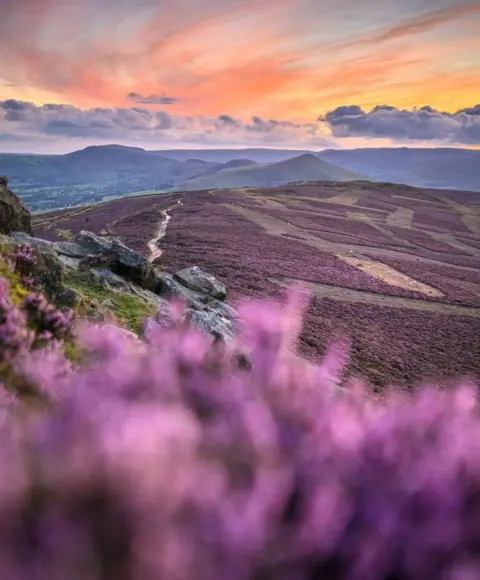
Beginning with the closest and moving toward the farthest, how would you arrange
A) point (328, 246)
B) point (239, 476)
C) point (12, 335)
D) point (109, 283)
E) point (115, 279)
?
point (239, 476)
point (12, 335)
point (109, 283)
point (115, 279)
point (328, 246)

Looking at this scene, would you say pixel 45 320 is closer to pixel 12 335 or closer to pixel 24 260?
pixel 12 335

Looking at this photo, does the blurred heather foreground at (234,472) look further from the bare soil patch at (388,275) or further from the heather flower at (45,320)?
the bare soil patch at (388,275)

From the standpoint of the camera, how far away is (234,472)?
1.33m

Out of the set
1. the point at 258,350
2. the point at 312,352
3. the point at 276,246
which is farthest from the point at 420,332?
the point at 258,350

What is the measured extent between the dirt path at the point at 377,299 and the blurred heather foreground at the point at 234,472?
27496 mm

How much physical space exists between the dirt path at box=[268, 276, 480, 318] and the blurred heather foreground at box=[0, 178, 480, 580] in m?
27.5

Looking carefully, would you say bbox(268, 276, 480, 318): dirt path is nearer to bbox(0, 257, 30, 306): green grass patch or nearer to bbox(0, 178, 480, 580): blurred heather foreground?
bbox(0, 257, 30, 306): green grass patch

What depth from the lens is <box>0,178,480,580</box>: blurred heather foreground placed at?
1.02 meters

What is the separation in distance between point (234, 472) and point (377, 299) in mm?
30286

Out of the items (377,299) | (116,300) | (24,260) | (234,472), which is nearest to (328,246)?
(377,299)

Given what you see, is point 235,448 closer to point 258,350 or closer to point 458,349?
point 258,350

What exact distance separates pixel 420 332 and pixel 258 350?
2504 cm

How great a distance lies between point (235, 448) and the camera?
1424 mm

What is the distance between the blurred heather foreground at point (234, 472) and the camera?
1021 mm
